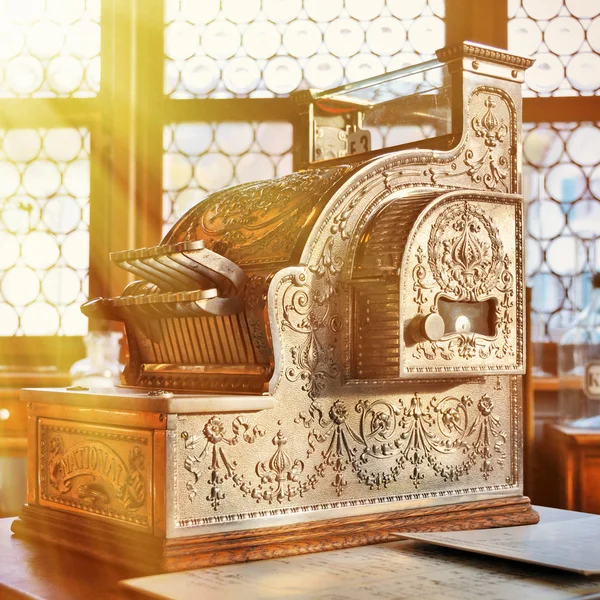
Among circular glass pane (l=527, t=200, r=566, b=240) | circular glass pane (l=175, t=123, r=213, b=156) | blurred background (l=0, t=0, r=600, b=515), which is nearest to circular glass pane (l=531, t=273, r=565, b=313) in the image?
blurred background (l=0, t=0, r=600, b=515)

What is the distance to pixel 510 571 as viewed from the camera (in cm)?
129

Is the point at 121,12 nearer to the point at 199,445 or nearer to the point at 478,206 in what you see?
the point at 478,206

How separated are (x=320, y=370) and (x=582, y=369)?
5.33ft

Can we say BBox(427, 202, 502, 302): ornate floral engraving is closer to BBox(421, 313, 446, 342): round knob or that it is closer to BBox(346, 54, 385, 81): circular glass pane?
BBox(421, 313, 446, 342): round knob

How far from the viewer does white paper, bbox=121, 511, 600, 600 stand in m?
1.14

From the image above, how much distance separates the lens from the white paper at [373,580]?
114 cm

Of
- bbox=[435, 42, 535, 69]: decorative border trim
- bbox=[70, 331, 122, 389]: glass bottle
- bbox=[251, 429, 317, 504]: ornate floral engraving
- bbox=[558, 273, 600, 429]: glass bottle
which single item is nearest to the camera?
bbox=[251, 429, 317, 504]: ornate floral engraving

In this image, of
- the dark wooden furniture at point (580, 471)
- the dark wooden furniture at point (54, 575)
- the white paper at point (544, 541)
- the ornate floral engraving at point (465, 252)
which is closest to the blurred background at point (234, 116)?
the dark wooden furniture at point (580, 471)

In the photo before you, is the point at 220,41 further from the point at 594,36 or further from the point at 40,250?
the point at 594,36

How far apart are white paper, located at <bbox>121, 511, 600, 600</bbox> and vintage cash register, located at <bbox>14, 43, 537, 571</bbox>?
6cm

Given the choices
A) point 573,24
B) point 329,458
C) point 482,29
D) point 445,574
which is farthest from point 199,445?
point 573,24

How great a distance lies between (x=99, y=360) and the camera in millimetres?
3176

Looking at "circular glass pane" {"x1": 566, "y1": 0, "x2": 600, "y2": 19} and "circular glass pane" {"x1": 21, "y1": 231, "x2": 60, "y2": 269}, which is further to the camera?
"circular glass pane" {"x1": 21, "y1": 231, "x2": 60, "y2": 269}

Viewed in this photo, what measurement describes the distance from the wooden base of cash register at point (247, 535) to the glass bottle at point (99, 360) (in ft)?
4.92
